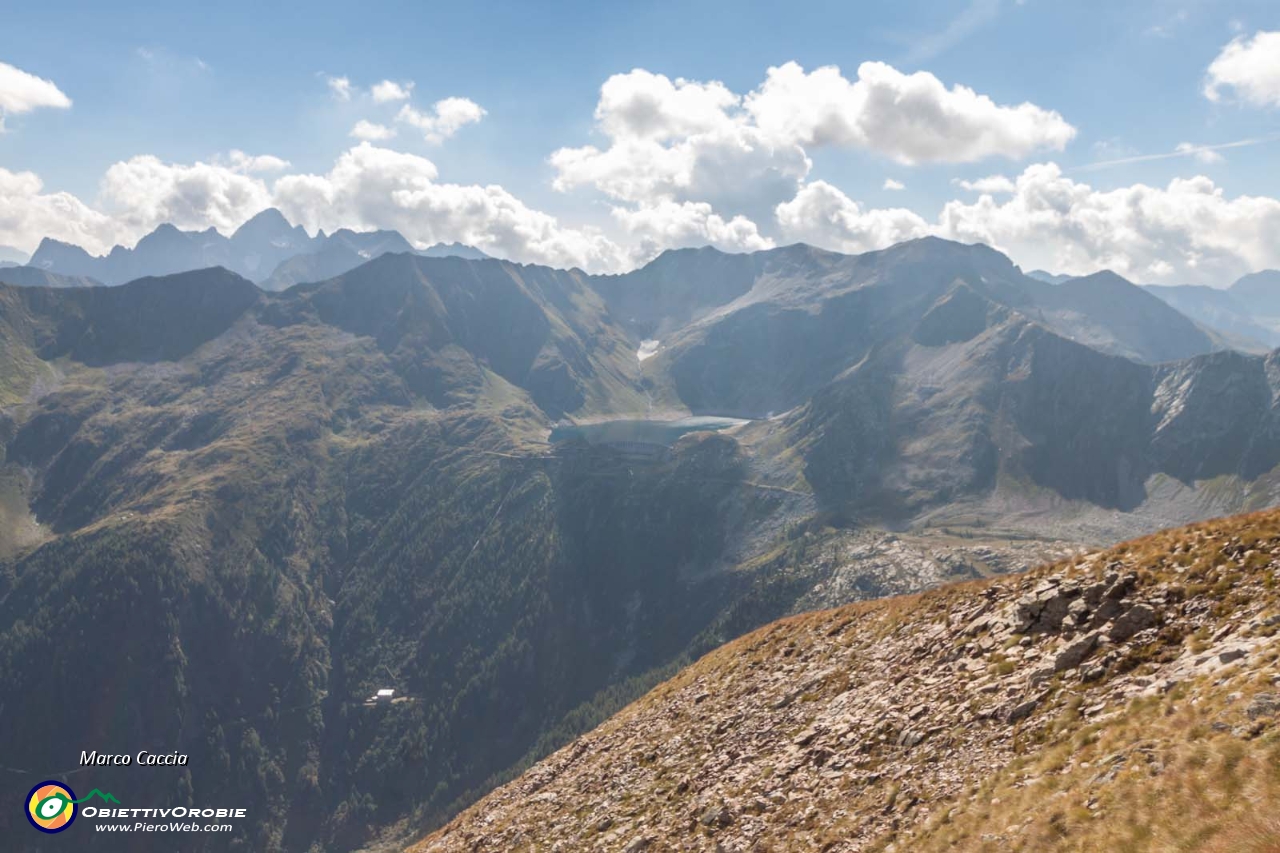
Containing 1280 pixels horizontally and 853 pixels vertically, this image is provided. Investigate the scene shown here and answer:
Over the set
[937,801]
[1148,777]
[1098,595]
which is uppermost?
[1098,595]

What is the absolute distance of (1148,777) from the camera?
1902cm

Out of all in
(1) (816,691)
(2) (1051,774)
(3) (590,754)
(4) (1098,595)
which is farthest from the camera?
(3) (590,754)

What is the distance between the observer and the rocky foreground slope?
18734 mm

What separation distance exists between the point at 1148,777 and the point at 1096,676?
6.95 metres

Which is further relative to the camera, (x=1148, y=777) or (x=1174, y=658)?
(x=1174, y=658)

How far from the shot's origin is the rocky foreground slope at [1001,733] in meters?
18.7

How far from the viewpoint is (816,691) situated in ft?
131

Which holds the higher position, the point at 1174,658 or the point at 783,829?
the point at 1174,658

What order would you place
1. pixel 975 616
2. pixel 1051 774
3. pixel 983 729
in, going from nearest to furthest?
pixel 1051 774, pixel 983 729, pixel 975 616

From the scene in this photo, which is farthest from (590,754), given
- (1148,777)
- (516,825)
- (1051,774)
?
(1148,777)

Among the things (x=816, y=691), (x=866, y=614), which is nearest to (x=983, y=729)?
(x=816, y=691)

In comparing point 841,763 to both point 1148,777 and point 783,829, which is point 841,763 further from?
point 1148,777

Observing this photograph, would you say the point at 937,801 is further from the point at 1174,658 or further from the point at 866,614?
the point at 866,614

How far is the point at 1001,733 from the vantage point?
2570cm
